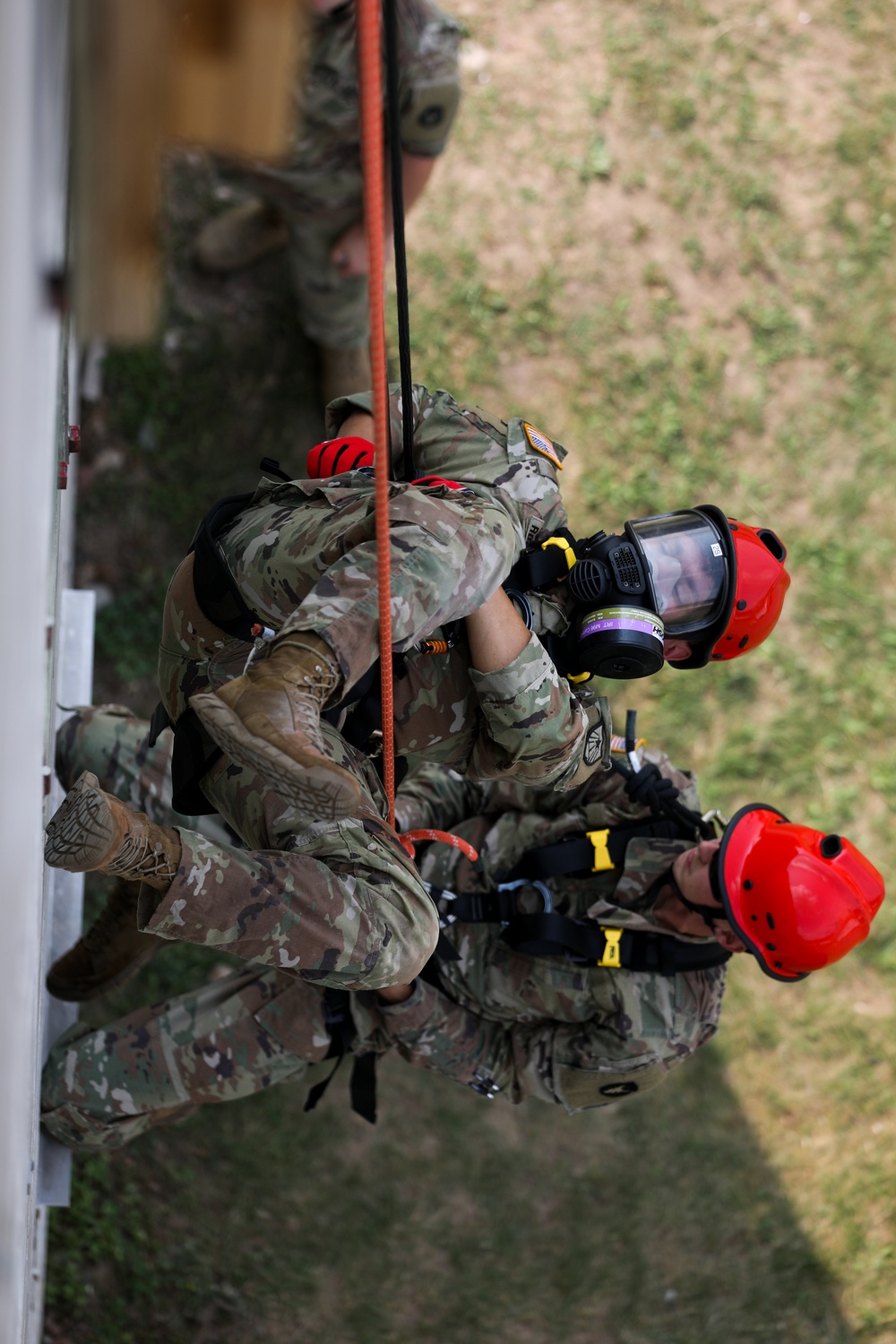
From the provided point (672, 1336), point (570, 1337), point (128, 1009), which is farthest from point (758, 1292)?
point (128, 1009)

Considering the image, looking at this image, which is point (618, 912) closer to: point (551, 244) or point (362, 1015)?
point (362, 1015)

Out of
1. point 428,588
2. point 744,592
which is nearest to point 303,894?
point 428,588

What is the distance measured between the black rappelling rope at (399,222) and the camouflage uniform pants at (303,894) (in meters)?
0.84

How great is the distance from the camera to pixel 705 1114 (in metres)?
5.62

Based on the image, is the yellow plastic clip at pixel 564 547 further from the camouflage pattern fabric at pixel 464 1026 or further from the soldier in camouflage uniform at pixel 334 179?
the soldier in camouflage uniform at pixel 334 179

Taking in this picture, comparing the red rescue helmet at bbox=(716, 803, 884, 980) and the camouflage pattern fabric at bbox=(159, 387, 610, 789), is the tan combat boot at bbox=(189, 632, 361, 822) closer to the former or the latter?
the camouflage pattern fabric at bbox=(159, 387, 610, 789)

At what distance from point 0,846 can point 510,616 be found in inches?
64.9

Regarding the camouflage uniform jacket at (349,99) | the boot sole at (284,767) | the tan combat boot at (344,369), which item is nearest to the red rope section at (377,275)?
the boot sole at (284,767)

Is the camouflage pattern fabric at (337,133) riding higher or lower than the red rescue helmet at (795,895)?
higher

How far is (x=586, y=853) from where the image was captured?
163 inches

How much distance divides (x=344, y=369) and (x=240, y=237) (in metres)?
0.86

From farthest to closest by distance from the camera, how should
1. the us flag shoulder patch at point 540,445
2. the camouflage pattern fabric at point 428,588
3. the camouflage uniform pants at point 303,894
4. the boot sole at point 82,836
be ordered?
the us flag shoulder patch at point 540,445, the camouflage uniform pants at point 303,894, the boot sole at point 82,836, the camouflage pattern fabric at point 428,588

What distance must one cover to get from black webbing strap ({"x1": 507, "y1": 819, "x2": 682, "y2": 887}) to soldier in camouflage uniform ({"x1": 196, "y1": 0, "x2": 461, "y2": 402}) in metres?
2.78

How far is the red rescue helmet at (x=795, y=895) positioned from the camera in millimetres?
3875
